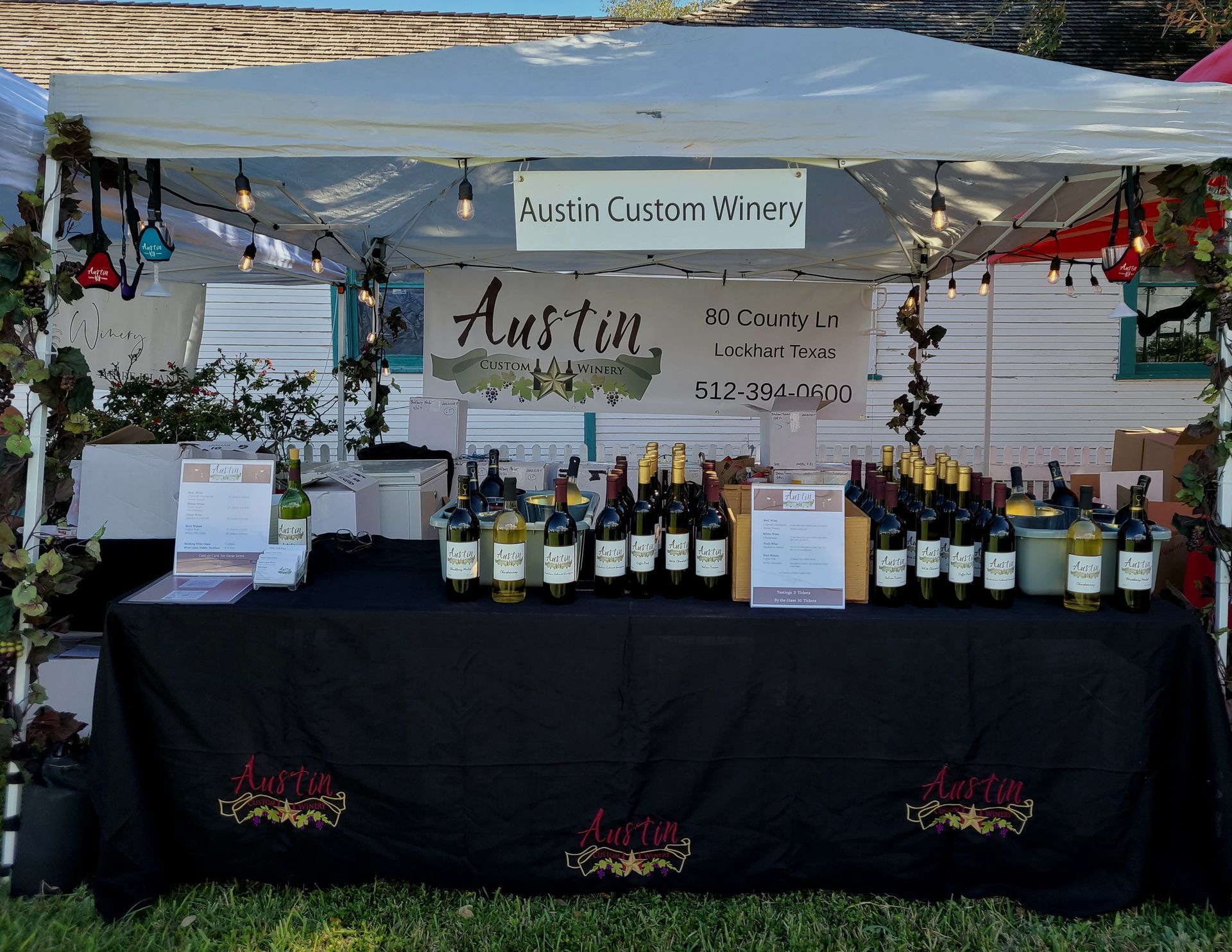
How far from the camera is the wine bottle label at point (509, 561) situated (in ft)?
7.27

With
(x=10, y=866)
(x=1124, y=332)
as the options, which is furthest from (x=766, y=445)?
(x=1124, y=332)

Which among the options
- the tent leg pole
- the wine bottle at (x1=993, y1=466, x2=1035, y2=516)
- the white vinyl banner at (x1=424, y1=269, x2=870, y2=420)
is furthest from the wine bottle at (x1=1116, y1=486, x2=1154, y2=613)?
the white vinyl banner at (x1=424, y1=269, x2=870, y2=420)

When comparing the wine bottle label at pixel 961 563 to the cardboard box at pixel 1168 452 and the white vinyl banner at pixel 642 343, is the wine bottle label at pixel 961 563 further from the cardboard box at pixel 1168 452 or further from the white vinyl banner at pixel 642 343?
the white vinyl banner at pixel 642 343

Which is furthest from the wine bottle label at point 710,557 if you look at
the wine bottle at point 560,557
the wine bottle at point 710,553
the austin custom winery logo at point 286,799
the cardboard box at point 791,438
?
the cardboard box at point 791,438

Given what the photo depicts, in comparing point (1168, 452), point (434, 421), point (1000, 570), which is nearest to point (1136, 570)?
point (1000, 570)

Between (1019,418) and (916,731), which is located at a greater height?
(1019,418)

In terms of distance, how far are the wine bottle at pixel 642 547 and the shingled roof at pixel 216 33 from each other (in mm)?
8039

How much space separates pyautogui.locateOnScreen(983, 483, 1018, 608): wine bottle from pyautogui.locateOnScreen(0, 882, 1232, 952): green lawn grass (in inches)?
32.5

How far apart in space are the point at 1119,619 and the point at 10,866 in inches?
122

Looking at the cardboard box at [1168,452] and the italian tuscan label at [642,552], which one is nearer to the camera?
the italian tuscan label at [642,552]

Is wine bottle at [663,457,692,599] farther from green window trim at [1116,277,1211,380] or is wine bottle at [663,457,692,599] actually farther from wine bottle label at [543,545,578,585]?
green window trim at [1116,277,1211,380]

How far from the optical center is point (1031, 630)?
7.07 ft

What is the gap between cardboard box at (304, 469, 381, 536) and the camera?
2967mm

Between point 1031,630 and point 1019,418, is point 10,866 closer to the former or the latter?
point 1031,630
